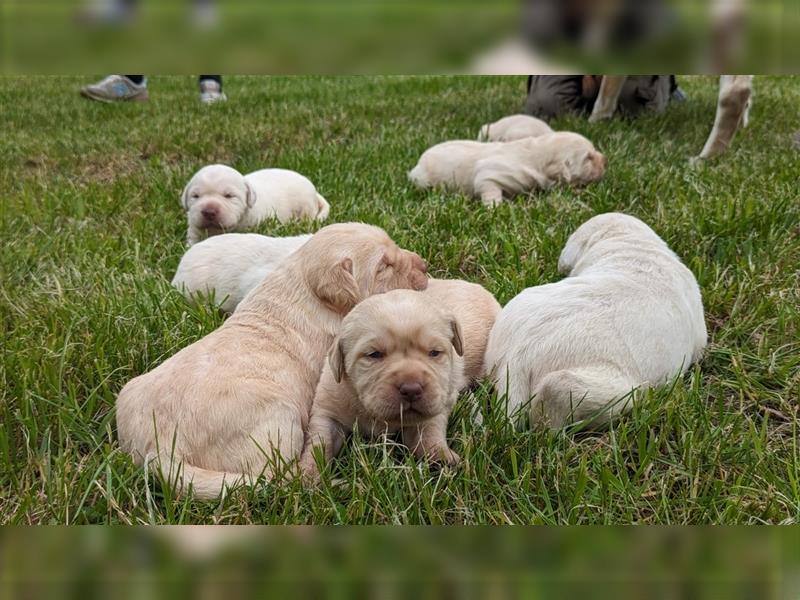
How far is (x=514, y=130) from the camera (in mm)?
7562

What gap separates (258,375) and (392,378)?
0.48 meters

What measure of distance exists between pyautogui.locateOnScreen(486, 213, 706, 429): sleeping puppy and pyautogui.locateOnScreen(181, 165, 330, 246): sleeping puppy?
2.72 metres

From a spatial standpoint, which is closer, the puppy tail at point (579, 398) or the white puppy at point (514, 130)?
the puppy tail at point (579, 398)

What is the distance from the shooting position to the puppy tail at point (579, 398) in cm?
241

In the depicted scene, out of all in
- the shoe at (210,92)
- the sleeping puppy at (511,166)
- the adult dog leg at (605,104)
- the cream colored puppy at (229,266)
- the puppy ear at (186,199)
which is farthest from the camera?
the shoe at (210,92)

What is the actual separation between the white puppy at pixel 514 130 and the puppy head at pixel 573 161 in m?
1.27

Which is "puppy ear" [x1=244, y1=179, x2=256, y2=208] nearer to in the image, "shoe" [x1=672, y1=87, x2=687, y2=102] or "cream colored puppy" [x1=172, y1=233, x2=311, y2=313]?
"cream colored puppy" [x1=172, y1=233, x2=311, y2=313]

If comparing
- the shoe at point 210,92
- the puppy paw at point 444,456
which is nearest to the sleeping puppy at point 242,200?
the puppy paw at point 444,456

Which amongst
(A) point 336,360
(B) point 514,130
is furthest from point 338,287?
(B) point 514,130
